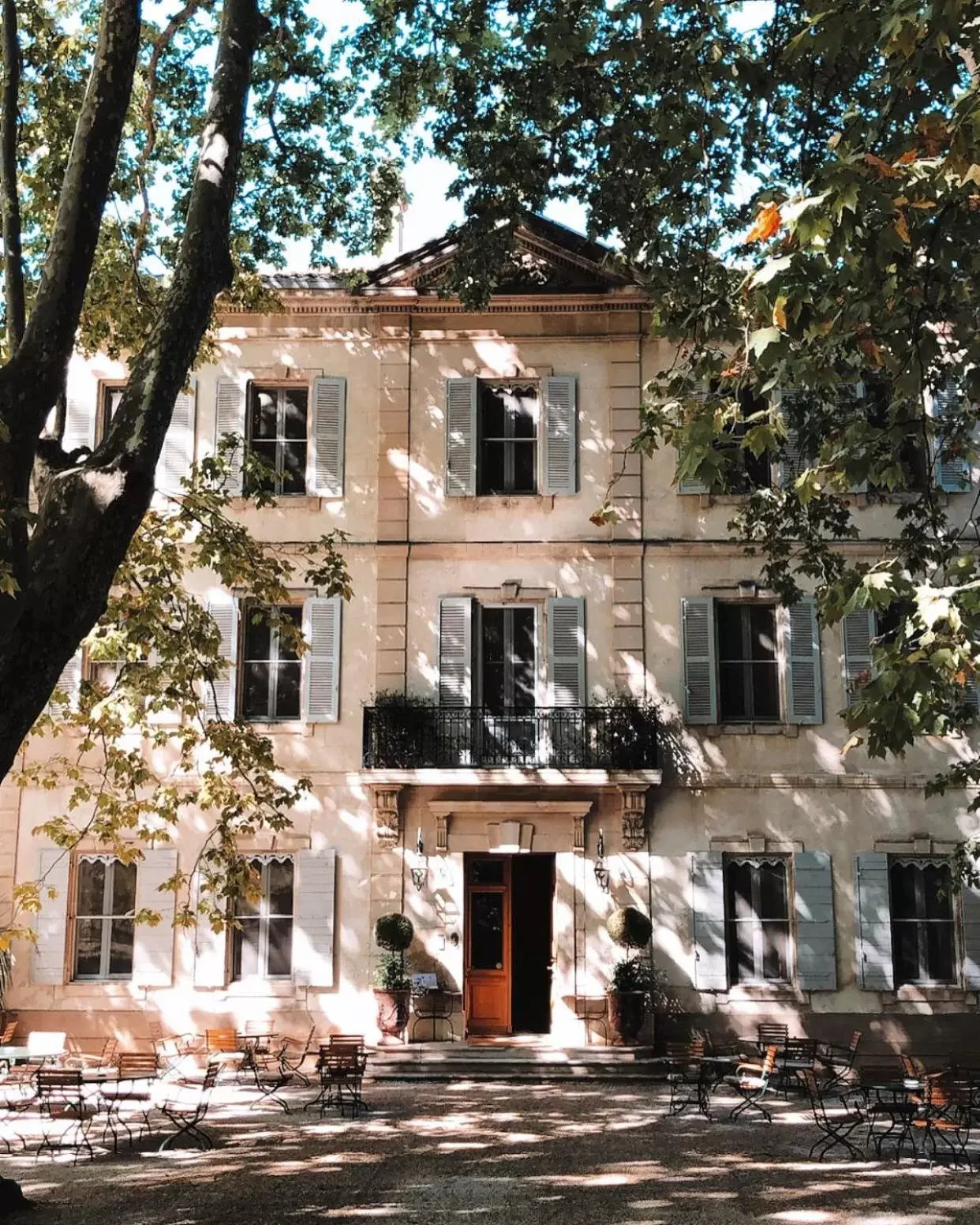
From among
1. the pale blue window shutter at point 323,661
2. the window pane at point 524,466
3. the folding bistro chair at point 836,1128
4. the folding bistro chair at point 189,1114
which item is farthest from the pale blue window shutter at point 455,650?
the folding bistro chair at point 836,1128

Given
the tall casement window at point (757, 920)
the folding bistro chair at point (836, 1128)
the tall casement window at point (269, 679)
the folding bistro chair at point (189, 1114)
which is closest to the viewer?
the folding bistro chair at point (836, 1128)

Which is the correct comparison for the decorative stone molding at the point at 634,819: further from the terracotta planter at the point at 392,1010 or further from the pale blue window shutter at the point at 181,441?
the pale blue window shutter at the point at 181,441

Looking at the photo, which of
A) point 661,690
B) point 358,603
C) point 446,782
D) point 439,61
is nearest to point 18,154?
point 439,61

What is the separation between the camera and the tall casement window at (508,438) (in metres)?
18.0

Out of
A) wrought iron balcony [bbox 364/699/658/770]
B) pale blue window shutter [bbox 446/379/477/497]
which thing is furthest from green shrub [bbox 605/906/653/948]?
pale blue window shutter [bbox 446/379/477/497]

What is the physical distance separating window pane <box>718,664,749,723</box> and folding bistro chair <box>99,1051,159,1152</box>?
861 cm

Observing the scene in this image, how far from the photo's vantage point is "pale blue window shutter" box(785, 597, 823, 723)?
17078mm

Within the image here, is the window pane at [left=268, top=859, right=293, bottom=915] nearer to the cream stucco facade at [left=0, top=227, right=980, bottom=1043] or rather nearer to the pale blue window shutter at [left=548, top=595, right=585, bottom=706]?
the cream stucco facade at [left=0, top=227, right=980, bottom=1043]

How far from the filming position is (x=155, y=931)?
1658cm

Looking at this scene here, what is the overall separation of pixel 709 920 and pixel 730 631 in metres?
3.97

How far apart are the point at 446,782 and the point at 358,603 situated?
2.89 meters

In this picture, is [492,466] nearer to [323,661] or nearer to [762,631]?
[323,661]

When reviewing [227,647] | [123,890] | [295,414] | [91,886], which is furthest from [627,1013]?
[295,414]

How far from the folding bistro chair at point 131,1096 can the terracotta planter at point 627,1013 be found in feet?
18.7
